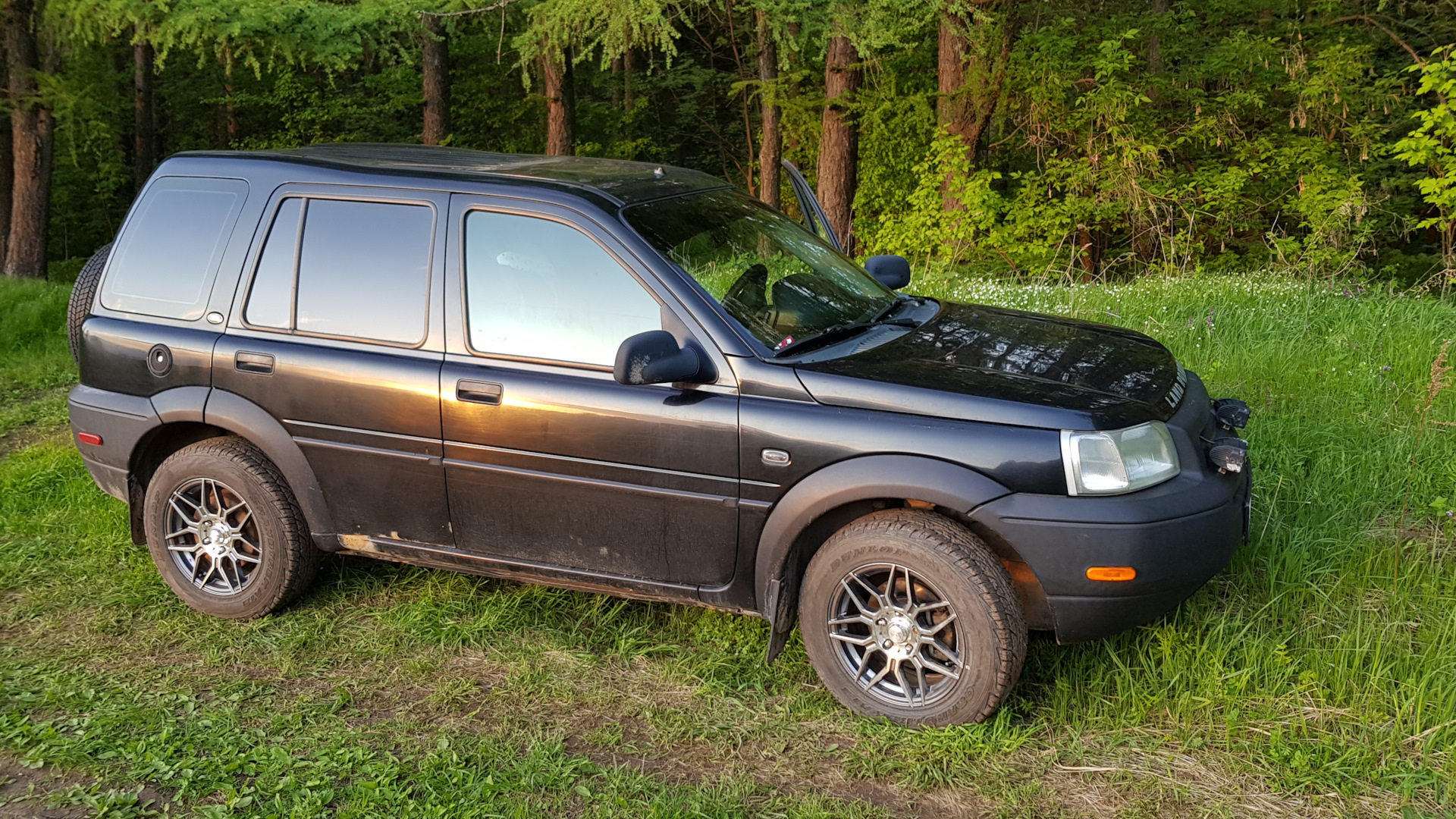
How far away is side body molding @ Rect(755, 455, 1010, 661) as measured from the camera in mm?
3527

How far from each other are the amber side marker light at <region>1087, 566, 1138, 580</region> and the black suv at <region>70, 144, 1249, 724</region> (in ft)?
0.04

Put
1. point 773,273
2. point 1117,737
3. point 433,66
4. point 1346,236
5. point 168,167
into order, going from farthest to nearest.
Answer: point 433,66, point 1346,236, point 168,167, point 773,273, point 1117,737

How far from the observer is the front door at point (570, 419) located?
386 centimetres

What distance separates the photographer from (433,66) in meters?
19.1

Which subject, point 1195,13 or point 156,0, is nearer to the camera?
point 156,0

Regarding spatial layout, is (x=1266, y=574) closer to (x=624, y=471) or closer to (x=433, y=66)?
(x=624, y=471)

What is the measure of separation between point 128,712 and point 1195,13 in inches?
643

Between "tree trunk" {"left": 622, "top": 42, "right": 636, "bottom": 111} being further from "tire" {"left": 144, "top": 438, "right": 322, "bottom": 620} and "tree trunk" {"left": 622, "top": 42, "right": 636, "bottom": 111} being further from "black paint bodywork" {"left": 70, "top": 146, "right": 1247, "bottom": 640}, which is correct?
"tire" {"left": 144, "top": 438, "right": 322, "bottom": 620}

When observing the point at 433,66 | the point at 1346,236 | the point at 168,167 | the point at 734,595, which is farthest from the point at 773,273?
the point at 433,66

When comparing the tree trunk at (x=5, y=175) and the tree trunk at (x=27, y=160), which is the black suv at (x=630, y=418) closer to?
the tree trunk at (x=27, y=160)

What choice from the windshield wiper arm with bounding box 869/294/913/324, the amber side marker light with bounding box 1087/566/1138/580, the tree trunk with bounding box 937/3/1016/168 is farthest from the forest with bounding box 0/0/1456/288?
the amber side marker light with bounding box 1087/566/1138/580

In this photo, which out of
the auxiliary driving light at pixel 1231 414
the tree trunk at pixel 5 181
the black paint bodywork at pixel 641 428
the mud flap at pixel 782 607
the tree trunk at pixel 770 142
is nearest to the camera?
the black paint bodywork at pixel 641 428

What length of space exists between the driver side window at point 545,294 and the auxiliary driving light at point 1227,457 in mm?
1960

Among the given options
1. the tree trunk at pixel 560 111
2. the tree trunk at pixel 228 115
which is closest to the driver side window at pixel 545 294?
the tree trunk at pixel 560 111
